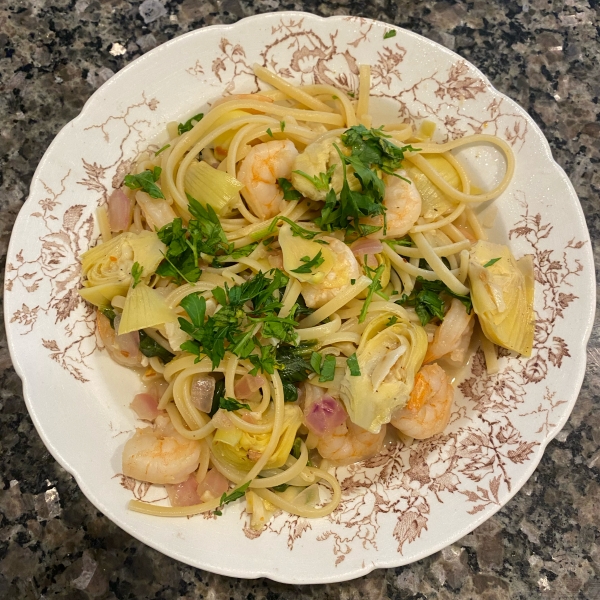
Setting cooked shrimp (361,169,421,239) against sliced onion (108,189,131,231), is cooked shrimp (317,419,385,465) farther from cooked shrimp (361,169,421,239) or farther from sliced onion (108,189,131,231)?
sliced onion (108,189,131,231)

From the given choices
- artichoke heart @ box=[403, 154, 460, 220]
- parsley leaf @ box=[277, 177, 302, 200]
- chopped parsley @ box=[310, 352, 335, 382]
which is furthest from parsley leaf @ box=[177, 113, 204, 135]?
chopped parsley @ box=[310, 352, 335, 382]

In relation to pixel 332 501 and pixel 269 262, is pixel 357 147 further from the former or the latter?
pixel 332 501

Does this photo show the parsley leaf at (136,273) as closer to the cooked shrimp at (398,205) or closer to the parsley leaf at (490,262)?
the cooked shrimp at (398,205)

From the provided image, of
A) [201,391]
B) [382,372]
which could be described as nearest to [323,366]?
[382,372]

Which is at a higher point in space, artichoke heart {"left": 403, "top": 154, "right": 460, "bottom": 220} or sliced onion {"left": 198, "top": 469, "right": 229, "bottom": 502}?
artichoke heart {"left": 403, "top": 154, "right": 460, "bottom": 220}

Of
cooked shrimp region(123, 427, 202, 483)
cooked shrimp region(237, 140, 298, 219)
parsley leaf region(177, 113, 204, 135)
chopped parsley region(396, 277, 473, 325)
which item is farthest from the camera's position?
parsley leaf region(177, 113, 204, 135)

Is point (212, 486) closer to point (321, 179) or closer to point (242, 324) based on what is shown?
point (242, 324)

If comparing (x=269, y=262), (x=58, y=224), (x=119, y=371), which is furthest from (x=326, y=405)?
(x=58, y=224)
